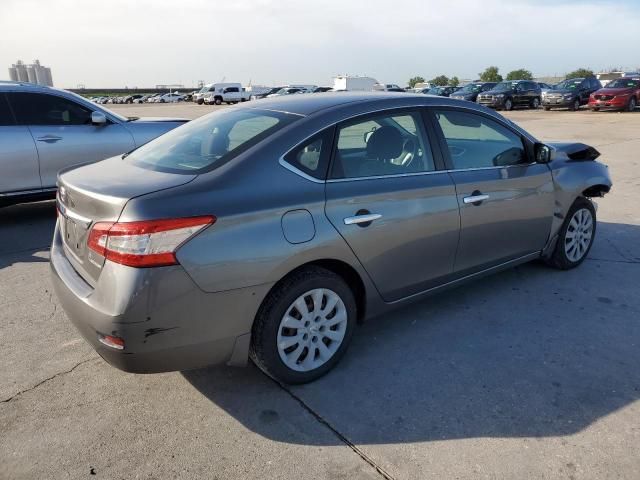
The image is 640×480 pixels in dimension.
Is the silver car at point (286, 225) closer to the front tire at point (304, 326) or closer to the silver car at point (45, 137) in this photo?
the front tire at point (304, 326)

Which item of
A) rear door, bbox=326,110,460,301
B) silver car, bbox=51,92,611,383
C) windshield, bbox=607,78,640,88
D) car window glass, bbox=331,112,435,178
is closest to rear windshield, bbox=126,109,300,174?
silver car, bbox=51,92,611,383

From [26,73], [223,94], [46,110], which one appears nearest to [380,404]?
[46,110]

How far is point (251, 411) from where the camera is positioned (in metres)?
2.86

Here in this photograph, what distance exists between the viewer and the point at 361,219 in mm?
3070

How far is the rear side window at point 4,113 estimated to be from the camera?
246 inches

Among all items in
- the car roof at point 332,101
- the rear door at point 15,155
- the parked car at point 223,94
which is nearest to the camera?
the car roof at point 332,101

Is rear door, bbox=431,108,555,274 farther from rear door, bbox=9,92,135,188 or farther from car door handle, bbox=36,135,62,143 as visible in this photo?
car door handle, bbox=36,135,62,143

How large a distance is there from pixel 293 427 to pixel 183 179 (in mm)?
1417

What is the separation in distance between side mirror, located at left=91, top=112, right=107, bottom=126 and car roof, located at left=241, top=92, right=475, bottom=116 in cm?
369

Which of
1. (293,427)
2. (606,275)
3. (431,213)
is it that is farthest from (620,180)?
(293,427)

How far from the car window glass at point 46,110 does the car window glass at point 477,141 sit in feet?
16.6

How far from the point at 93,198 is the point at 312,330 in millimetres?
1386

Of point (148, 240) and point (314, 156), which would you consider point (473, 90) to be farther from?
point (148, 240)

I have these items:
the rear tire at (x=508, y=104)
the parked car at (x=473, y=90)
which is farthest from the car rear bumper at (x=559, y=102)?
the parked car at (x=473, y=90)
